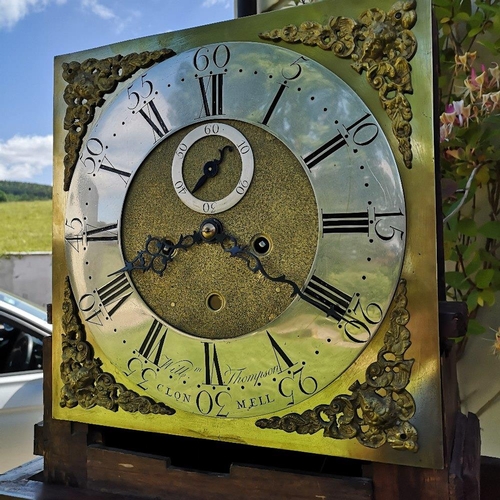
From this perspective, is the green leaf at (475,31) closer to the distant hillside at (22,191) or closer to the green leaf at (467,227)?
the green leaf at (467,227)

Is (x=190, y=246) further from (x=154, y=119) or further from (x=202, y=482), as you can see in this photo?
(x=202, y=482)

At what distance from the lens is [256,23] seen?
3.02ft

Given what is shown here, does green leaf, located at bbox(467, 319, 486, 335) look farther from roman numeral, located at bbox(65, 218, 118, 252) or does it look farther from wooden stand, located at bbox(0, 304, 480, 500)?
roman numeral, located at bbox(65, 218, 118, 252)

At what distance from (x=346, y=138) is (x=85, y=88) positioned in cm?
52

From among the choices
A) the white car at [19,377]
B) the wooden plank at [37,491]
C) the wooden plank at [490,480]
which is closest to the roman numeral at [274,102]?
the wooden plank at [37,491]

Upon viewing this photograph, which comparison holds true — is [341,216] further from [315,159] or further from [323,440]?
[323,440]

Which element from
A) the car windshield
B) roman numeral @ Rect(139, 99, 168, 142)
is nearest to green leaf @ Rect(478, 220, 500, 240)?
roman numeral @ Rect(139, 99, 168, 142)

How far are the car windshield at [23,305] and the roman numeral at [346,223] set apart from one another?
1922mm

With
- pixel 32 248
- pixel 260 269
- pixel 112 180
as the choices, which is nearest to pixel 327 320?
pixel 260 269

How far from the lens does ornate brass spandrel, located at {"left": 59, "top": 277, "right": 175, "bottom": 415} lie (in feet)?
3.15

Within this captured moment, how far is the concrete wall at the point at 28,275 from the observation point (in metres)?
5.06

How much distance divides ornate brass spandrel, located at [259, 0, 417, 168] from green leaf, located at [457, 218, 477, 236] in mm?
574

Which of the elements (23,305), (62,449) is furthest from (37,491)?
(23,305)

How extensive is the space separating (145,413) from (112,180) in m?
0.42
